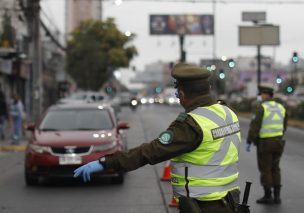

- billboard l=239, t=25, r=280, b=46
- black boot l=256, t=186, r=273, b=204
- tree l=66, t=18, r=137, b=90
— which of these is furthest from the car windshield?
tree l=66, t=18, r=137, b=90

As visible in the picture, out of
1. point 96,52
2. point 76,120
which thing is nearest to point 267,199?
point 76,120

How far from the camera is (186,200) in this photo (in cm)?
413

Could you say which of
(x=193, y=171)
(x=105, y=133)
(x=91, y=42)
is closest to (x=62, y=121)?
(x=105, y=133)

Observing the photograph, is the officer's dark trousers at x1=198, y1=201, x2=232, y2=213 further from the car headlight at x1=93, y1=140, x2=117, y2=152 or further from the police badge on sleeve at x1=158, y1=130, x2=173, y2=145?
the car headlight at x1=93, y1=140, x2=117, y2=152

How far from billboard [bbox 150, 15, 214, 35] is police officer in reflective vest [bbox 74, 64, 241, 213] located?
76.7 m

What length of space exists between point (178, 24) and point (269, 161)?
72.5 metres

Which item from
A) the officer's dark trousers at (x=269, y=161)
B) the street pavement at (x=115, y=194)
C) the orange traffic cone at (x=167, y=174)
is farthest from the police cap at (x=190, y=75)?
the orange traffic cone at (x=167, y=174)

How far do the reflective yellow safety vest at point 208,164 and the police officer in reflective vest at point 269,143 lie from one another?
17.9 ft

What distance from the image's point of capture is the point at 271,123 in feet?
31.9

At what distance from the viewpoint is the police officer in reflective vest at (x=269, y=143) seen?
9633 millimetres

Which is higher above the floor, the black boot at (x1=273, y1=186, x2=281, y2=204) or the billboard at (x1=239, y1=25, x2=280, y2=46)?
the billboard at (x1=239, y1=25, x2=280, y2=46)

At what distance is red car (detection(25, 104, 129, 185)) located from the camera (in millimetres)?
11578

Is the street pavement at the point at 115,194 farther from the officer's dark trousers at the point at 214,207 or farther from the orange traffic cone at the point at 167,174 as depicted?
the officer's dark trousers at the point at 214,207

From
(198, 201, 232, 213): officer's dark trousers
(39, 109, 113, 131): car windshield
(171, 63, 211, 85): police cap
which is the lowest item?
(39, 109, 113, 131): car windshield
